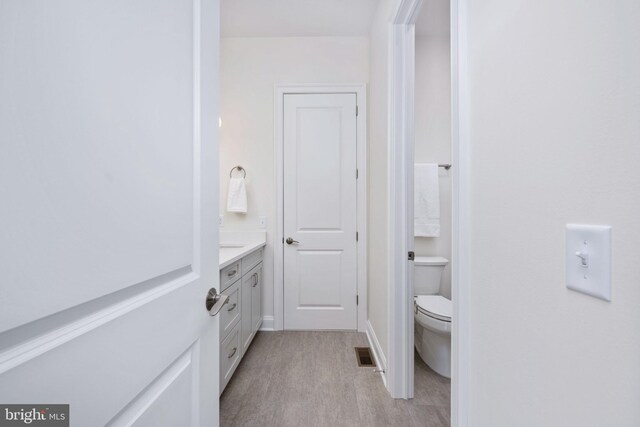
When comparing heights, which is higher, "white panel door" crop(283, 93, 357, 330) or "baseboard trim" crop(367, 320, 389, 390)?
"white panel door" crop(283, 93, 357, 330)

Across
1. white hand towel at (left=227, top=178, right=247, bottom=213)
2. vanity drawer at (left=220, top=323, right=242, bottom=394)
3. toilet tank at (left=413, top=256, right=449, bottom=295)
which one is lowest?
vanity drawer at (left=220, top=323, right=242, bottom=394)

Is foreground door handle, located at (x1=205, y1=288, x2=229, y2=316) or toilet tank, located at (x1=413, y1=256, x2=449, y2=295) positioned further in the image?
toilet tank, located at (x1=413, y1=256, x2=449, y2=295)

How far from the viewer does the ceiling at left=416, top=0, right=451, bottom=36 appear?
220cm

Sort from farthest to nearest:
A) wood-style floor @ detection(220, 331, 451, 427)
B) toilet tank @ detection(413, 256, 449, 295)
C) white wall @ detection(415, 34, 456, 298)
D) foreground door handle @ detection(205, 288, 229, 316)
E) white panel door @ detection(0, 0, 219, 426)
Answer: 1. white wall @ detection(415, 34, 456, 298)
2. toilet tank @ detection(413, 256, 449, 295)
3. wood-style floor @ detection(220, 331, 451, 427)
4. foreground door handle @ detection(205, 288, 229, 316)
5. white panel door @ detection(0, 0, 219, 426)

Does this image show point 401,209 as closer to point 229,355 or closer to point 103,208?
point 229,355

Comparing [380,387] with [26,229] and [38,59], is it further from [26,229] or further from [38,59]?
[38,59]

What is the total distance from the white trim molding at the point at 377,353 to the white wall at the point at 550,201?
118 cm

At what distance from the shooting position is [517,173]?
0.60m

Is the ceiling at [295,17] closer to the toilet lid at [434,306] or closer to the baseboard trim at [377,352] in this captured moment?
the toilet lid at [434,306]

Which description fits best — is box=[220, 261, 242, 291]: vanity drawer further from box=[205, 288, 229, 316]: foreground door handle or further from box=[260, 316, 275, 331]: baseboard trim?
box=[260, 316, 275, 331]: baseboard trim

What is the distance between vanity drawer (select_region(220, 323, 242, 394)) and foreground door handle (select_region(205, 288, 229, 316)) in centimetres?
94

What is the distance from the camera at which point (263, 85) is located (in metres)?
2.73

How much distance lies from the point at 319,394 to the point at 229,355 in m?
0.60

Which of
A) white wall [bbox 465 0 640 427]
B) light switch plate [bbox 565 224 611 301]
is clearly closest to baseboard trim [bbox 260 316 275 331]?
white wall [bbox 465 0 640 427]
